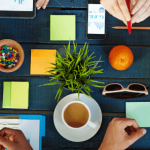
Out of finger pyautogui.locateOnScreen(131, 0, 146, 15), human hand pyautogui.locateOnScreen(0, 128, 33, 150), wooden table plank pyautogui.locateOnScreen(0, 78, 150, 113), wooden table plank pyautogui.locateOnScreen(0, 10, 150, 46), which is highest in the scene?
finger pyautogui.locateOnScreen(131, 0, 146, 15)

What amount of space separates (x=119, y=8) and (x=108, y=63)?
0.26 meters

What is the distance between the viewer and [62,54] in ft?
2.81

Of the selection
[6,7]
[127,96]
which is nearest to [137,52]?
[127,96]

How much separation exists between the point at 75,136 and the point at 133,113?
298 mm

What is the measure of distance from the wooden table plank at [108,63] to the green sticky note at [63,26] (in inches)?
2.1

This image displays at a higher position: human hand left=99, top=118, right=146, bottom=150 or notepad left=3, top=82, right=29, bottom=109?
notepad left=3, top=82, right=29, bottom=109

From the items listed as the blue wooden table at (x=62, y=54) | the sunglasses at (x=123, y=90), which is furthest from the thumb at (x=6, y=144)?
the sunglasses at (x=123, y=90)

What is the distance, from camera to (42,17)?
0.86 meters

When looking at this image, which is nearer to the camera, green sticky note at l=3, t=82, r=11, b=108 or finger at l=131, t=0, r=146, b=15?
finger at l=131, t=0, r=146, b=15

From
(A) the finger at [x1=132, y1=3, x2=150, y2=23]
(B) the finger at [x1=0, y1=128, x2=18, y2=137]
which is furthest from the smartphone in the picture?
(B) the finger at [x1=0, y1=128, x2=18, y2=137]

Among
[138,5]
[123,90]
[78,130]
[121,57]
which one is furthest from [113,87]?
[138,5]

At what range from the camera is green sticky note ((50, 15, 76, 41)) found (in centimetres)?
85

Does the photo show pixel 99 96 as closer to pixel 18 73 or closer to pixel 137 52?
pixel 137 52

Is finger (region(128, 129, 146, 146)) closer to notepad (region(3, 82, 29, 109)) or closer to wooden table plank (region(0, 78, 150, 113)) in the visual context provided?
wooden table plank (region(0, 78, 150, 113))
